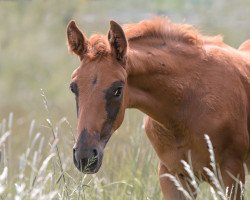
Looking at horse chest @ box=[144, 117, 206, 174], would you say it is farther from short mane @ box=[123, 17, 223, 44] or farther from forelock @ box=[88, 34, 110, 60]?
forelock @ box=[88, 34, 110, 60]

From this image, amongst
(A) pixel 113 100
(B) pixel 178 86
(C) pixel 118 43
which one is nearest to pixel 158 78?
(B) pixel 178 86

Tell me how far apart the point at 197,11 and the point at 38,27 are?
5.53 m

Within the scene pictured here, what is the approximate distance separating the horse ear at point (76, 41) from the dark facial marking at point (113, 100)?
43cm

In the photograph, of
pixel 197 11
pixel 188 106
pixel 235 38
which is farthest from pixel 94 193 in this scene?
pixel 197 11

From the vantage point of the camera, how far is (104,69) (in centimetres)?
742

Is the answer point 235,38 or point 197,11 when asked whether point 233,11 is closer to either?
point 197,11

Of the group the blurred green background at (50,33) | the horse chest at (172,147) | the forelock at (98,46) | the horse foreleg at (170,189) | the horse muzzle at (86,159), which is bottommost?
the blurred green background at (50,33)

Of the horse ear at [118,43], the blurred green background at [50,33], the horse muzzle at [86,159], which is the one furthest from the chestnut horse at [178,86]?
the blurred green background at [50,33]

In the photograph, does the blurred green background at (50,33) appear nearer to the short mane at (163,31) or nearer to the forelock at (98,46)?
the short mane at (163,31)

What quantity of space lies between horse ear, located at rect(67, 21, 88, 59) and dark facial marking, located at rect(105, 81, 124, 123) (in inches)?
16.8

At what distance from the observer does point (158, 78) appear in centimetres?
792

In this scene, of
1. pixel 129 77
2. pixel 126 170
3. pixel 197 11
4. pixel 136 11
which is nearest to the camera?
pixel 129 77

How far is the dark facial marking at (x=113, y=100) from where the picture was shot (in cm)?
730

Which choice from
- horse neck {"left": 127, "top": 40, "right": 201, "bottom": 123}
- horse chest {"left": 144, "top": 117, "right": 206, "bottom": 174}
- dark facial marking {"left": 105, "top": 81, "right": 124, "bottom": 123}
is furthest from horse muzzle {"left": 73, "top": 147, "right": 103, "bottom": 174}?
horse chest {"left": 144, "top": 117, "right": 206, "bottom": 174}
